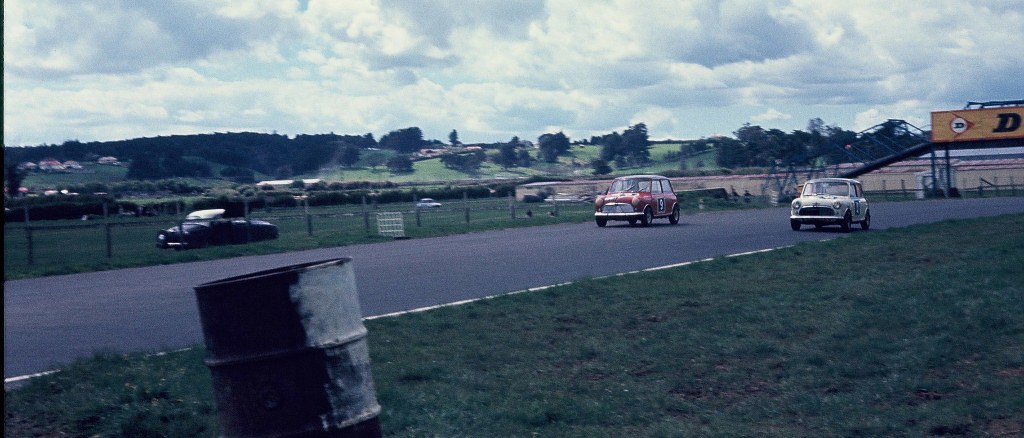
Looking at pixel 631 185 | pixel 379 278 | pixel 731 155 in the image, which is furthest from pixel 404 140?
pixel 379 278

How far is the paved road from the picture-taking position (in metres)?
11.3

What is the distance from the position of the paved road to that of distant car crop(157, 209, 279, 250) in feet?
16.8

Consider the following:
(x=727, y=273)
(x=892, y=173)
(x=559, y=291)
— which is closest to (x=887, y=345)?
(x=559, y=291)

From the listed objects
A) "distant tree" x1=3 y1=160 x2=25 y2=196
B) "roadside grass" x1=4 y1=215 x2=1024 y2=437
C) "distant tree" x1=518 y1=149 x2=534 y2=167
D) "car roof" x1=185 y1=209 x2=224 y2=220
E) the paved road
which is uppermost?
"distant tree" x1=518 y1=149 x2=534 y2=167

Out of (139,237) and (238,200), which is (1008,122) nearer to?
(238,200)

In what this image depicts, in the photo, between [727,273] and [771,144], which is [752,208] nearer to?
[771,144]

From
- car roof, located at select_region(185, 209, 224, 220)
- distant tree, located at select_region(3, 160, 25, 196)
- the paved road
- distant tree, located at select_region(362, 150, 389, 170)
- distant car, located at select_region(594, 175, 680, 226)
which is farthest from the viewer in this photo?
distant tree, located at select_region(362, 150, 389, 170)

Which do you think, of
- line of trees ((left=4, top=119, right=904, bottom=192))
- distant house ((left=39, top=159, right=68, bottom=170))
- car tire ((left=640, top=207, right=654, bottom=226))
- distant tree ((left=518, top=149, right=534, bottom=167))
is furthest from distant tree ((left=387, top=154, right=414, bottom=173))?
car tire ((left=640, top=207, right=654, bottom=226))

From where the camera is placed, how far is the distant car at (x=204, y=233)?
97.4 feet

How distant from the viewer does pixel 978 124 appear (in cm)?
5803

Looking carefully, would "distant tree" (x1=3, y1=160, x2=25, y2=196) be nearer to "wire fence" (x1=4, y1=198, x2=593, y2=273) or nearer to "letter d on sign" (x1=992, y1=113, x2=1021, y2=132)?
"wire fence" (x1=4, y1=198, x2=593, y2=273)

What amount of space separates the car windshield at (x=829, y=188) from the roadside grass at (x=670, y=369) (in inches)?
647

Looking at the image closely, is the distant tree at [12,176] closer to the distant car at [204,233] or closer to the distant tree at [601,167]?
the distant car at [204,233]

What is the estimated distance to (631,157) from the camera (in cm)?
7188
